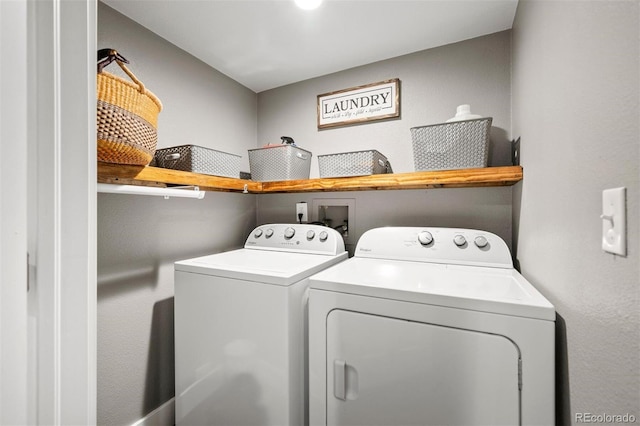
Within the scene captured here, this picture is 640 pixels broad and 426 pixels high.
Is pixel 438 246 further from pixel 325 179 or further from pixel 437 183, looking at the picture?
pixel 325 179

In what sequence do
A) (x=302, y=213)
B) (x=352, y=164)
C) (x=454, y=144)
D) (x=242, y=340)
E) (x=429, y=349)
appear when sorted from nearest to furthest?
(x=429, y=349), (x=242, y=340), (x=454, y=144), (x=352, y=164), (x=302, y=213)

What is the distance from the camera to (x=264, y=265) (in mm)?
1362

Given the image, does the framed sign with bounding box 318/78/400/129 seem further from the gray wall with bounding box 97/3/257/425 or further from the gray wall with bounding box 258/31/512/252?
the gray wall with bounding box 97/3/257/425

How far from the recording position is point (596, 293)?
2.01ft

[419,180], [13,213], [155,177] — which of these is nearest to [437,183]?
[419,180]

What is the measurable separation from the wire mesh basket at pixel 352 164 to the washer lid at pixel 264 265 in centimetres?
51

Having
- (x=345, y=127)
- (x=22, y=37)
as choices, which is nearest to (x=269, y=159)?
(x=345, y=127)

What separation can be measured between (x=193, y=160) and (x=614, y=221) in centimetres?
154

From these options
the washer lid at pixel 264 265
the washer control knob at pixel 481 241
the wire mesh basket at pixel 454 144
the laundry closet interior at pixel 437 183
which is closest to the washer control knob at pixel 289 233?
the washer lid at pixel 264 265

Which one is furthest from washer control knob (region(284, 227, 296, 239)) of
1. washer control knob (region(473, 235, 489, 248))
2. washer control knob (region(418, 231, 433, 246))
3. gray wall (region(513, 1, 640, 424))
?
gray wall (region(513, 1, 640, 424))

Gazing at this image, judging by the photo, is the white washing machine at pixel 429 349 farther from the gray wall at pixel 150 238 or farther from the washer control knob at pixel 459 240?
the gray wall at pixel 150 238

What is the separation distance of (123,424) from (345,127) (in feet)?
7.03

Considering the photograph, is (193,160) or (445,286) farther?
(193,160)

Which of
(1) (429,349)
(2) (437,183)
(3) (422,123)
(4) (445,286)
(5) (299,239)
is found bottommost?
(1) (429,349)
